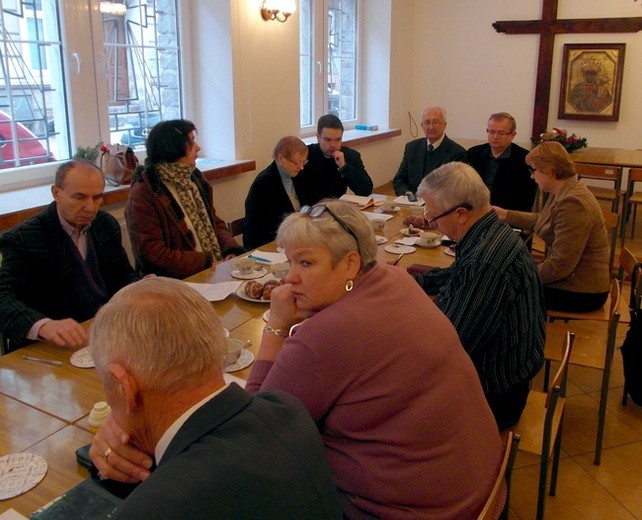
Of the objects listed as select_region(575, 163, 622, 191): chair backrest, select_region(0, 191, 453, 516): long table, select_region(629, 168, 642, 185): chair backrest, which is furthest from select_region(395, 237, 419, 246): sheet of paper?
select_region(629, 168, 642, 185): chair backrest

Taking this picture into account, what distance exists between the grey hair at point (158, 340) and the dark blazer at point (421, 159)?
13.1ft

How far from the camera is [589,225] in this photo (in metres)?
2.95

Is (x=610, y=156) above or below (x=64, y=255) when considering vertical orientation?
above

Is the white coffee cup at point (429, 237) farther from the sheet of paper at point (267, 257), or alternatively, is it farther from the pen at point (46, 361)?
the pen at point (46, 361)

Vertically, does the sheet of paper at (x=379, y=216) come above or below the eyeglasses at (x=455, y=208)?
below

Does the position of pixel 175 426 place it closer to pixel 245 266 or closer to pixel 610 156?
pixel 245 266

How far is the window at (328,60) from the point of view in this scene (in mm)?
5770

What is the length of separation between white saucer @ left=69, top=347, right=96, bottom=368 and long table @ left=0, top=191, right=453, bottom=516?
16mm

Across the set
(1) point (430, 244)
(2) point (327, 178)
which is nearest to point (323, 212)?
(1) point (430, 244)

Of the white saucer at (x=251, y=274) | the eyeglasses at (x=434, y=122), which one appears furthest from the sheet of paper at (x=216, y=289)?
the eyeglasses at (x=434, y=122)

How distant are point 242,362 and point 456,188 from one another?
36.9 inches

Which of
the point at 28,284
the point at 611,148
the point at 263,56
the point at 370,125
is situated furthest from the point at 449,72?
the point at 28,284

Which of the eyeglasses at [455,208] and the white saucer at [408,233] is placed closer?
the eyeglasses at [455,208]

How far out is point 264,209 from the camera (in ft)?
12.4
